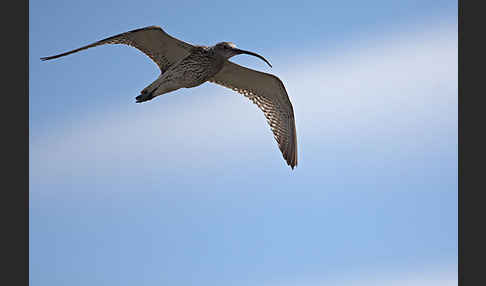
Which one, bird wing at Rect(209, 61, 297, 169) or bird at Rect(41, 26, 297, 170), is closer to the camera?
bird at Rect(41, 26, 297, 170)

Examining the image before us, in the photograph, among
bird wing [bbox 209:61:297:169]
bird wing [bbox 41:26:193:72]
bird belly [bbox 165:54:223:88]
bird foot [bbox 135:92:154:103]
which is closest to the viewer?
bird foot [bbox 135:92:154:103]

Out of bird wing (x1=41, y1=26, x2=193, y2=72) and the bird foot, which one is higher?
bird wing (x1=41, y1=26, x2=193, y2=72)

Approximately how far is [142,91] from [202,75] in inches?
53.4

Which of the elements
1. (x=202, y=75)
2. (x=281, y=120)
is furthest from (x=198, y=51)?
(x=281, y=120)

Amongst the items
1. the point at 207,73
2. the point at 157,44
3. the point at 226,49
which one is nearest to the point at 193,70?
the point at 207,73

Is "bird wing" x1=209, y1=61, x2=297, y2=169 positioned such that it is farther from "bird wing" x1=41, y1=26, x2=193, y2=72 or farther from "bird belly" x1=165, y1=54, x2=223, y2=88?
"bird belly" x1=165, y1=54, x2=223, y2=88

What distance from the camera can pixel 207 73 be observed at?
1377 cm

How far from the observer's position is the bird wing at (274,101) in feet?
53.3

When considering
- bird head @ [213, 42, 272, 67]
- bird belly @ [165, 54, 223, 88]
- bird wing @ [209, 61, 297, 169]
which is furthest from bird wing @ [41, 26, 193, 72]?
bird wing @ [209, 61, 297, 169]

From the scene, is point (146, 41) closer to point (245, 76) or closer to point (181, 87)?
point (181, 87)

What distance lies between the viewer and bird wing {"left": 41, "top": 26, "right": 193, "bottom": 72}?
43.9ft

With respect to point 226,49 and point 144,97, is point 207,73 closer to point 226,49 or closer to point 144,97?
point 226,49

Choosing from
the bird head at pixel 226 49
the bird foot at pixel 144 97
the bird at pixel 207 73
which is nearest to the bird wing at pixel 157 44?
the bird at pixel 207 73

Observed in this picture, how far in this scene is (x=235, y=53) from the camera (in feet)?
45.8
